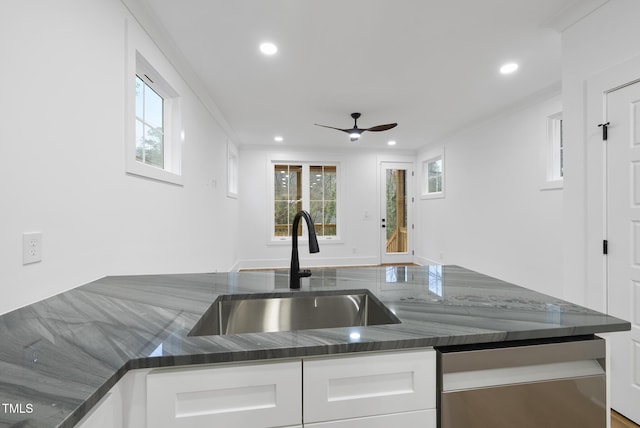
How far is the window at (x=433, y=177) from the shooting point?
5.42 metres

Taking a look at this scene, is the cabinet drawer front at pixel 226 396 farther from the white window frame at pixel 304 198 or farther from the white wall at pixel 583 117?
the white window frame at pixel 304 198

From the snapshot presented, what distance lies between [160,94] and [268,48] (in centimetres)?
98

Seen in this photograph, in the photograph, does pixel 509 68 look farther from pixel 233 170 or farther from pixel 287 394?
pixel 233 170

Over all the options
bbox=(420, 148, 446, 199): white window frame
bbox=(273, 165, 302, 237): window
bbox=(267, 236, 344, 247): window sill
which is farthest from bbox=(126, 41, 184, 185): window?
bbox=(420, 148, 446, 199): white window frame

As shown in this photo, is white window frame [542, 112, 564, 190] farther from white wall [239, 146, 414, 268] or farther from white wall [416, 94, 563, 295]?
white wall [239, 146, 414, 268]

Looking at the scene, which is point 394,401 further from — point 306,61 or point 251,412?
point 306,61

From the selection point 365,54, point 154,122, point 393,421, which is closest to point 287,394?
point 393,421

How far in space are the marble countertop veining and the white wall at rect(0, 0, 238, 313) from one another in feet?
0.60

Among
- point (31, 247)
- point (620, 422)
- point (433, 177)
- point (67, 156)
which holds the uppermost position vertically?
point (433, 177)

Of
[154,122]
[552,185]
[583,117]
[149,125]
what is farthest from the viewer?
[552,185]

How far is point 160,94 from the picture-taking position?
7.84ft

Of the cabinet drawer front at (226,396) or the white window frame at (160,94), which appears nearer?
the cabinet drawer front at (226,396)

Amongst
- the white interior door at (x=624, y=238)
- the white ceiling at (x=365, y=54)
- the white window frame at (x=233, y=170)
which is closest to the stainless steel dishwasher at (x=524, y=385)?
the white interior door at (x=624, y=238)

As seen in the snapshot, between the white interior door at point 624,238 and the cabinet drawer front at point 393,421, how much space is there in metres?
1.71
